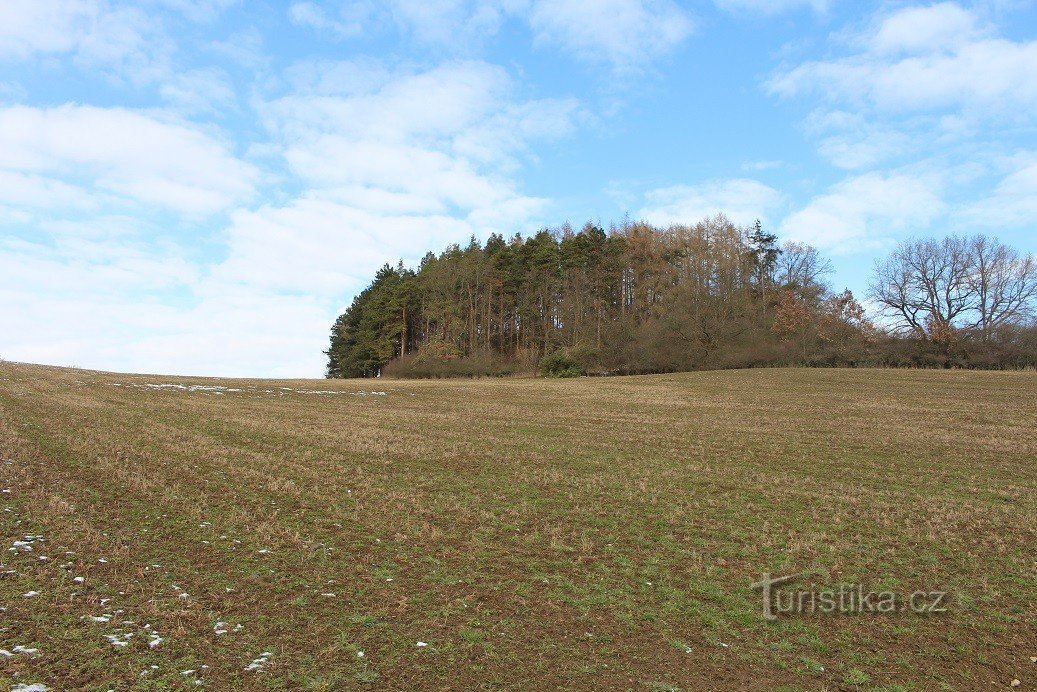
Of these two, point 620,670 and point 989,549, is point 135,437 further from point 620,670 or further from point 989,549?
point 989,549

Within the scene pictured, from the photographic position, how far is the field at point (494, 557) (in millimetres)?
5242

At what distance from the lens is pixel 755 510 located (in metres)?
10.8

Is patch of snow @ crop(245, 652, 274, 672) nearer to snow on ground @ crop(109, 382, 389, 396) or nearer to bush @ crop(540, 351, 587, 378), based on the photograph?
snow on ground @ crop(109, 382, 389, 396)

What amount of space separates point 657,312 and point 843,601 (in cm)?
6168

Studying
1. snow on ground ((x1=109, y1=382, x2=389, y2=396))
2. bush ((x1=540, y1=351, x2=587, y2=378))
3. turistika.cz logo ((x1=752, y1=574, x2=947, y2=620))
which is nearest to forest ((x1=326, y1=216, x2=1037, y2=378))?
bush ((x1=540, y1=351, x2=587, y2=378))

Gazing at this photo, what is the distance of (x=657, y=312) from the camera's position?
219 ft

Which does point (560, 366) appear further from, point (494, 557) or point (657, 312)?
point (494, 557)

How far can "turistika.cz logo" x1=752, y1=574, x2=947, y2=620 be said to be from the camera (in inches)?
265

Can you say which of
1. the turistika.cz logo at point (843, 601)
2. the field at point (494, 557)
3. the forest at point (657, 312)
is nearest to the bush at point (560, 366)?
the forest at point (657, 312)

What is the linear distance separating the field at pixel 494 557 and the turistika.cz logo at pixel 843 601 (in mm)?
161

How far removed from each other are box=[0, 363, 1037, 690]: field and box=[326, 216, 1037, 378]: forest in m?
42.5

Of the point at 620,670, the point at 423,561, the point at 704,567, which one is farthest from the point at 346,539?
the point at 704,567

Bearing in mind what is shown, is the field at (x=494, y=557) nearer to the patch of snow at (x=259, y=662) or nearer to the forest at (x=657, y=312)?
the patch of snow at (x=259, y=662)

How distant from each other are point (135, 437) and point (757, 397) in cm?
3045
